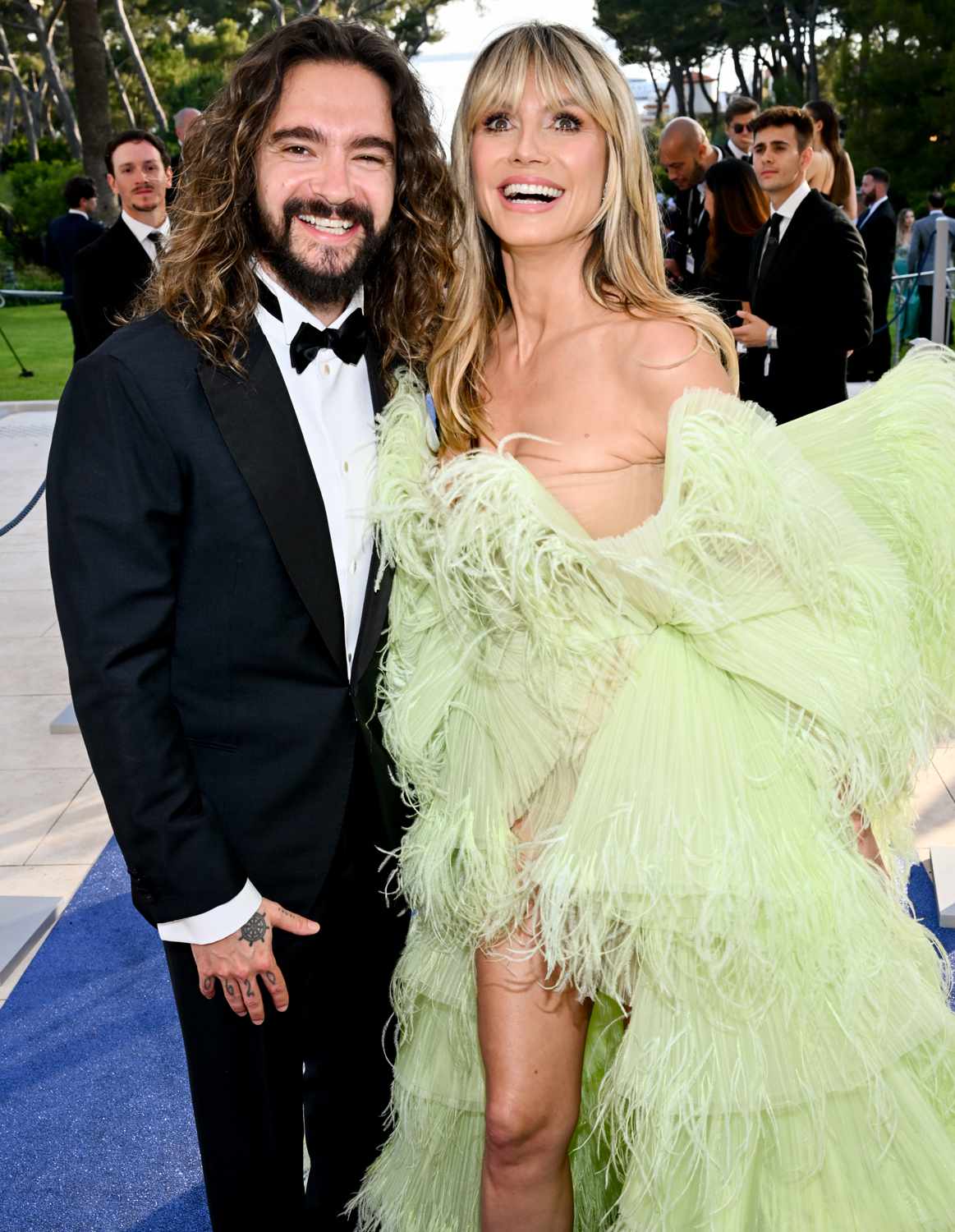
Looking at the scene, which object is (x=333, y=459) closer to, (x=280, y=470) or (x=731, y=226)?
(x=280, y=470)

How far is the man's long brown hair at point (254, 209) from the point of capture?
2.04 m

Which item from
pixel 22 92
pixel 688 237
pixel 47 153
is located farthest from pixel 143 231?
pixel 22 92

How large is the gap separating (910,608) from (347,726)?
97cm

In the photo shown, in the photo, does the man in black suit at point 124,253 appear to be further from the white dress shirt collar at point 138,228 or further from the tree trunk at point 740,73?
the tree trunk at point 740,73

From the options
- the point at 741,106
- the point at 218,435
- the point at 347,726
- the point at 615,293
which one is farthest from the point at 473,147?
the point at 741,106

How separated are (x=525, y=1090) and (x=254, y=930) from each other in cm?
50

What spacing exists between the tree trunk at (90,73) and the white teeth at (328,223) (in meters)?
17.8

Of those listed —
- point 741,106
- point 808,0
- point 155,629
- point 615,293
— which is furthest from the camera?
point 808,0

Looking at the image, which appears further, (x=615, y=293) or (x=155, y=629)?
(x=615, y=293)

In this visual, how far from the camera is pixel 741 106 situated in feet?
29.6

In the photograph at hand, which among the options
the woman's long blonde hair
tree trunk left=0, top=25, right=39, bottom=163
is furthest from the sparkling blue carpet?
tree trunk left=0, top=25, right=39, bottom=163

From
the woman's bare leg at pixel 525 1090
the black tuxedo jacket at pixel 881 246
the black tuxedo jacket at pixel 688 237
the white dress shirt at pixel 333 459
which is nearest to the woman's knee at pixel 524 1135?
the woman's bare leg at pixel 525 1090

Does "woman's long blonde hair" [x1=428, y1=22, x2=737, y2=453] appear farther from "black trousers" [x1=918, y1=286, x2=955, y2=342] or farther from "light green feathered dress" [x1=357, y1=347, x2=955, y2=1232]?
"black trousers" [x1=918, y1=286, x2=955, y2=342]

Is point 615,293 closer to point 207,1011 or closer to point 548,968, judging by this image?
point 548,968
